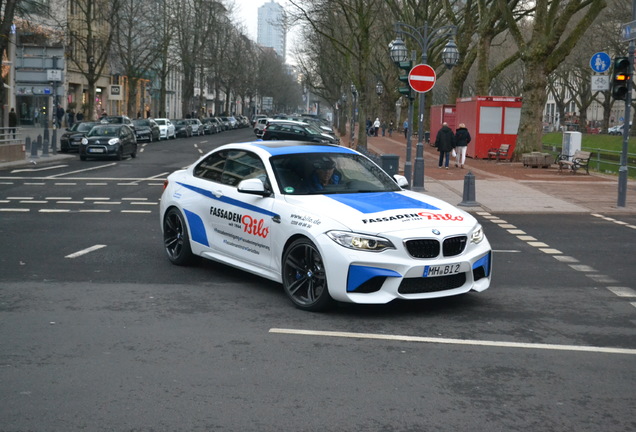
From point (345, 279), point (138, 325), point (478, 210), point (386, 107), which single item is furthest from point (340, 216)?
point (386, 107)

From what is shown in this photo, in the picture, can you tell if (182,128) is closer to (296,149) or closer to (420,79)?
(420,79)

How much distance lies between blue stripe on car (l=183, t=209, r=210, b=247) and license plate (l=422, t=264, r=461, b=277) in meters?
2.94

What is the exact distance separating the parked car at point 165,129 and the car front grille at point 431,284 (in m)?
56.2

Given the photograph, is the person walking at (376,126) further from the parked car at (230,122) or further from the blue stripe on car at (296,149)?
the blue stripe on car at (296,149)

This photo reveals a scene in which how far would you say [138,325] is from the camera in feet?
25.0

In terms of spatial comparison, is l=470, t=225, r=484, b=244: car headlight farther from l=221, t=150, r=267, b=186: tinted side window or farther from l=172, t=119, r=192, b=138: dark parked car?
l=172, t=119, r=192, b=138: dark parked car

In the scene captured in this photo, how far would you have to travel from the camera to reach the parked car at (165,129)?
63938 mm

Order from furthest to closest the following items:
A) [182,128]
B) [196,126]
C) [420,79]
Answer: [196,126], [182,128], [420,79]

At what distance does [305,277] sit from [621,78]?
12202mm

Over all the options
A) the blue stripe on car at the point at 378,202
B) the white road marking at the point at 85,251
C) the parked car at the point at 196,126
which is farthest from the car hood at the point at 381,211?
the parked car at the point at 196,126

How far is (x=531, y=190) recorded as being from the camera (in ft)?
76.5

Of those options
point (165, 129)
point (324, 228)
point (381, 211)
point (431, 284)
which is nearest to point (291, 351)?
point (324, 228)

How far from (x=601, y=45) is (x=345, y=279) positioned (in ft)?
190

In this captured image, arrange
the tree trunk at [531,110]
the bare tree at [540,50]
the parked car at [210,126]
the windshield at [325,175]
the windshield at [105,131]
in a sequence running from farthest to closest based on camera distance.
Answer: the parked car at [210,126]
the windshield at [105,131]
the tree trunk at [531,110]
the bare tree at [540,50]
the windshield at [325,175]
